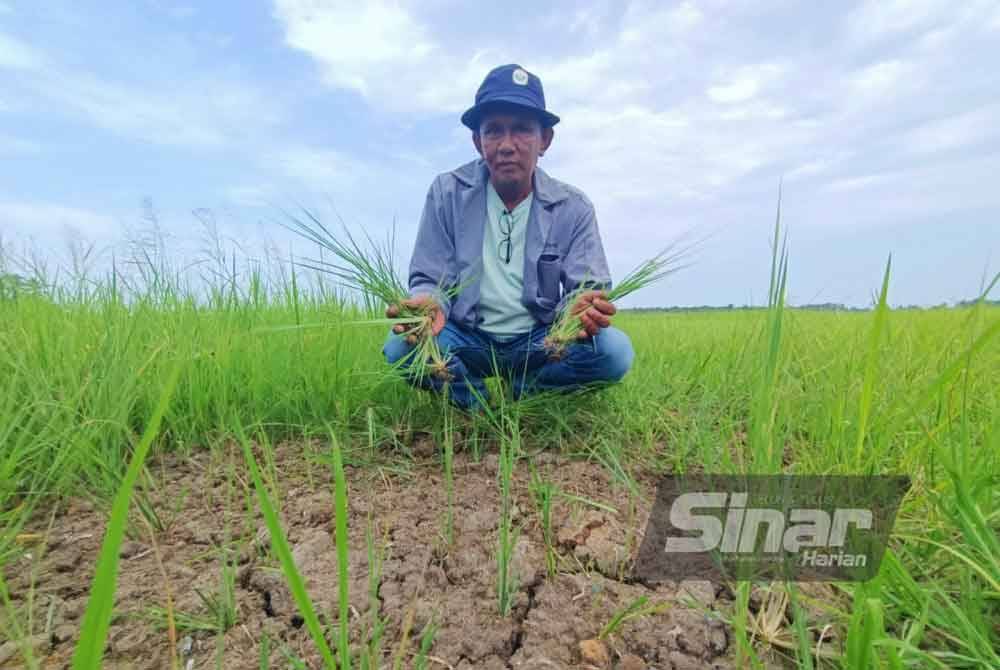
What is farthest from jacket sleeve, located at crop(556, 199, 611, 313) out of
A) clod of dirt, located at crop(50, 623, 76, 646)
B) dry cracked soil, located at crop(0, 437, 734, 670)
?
clod of dirt, located at crop(50, 623, 76, 646)

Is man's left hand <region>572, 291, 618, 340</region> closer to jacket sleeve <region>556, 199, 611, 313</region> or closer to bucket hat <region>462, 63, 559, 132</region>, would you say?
jacket sleeve <region>556, 199, 611, 313</region>

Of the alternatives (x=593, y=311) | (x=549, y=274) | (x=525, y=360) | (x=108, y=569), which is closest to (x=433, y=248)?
(x=549, y=274)

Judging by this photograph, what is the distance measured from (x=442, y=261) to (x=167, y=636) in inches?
71.7

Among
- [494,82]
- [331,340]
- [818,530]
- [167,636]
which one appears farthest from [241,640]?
[494,82]

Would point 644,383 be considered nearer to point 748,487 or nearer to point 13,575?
point 748,487

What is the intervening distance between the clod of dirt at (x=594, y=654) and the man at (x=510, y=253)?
51.9 inches

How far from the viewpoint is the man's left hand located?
1867 millimetres

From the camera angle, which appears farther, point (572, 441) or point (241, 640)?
point (572, 441)

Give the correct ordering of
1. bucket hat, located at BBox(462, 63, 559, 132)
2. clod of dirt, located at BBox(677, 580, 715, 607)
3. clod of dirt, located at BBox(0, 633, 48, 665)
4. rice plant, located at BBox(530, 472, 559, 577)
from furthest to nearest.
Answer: bucket hat, located at BBox(462, 63, 559, 132)
rice plant, located at BBox(530, 472, 559, 577)
clod of dirt, located at BBox(677, 580, 715, 607)
clod of dirt, located at BBox(0, 633, 48, 665)

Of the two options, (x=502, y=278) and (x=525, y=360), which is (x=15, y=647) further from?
(x=502, y=278)

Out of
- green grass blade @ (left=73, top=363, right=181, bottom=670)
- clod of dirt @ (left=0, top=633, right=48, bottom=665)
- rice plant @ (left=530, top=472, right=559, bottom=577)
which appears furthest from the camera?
rice plant @ (left=530, top=472, right=559, bottom=577)

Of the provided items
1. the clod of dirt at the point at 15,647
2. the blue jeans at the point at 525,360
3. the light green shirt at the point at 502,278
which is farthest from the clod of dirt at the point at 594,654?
the light green shirt at the point at 502,278

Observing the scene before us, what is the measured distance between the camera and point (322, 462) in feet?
5.57

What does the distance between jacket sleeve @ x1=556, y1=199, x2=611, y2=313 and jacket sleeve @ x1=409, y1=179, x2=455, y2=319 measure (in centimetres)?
55
